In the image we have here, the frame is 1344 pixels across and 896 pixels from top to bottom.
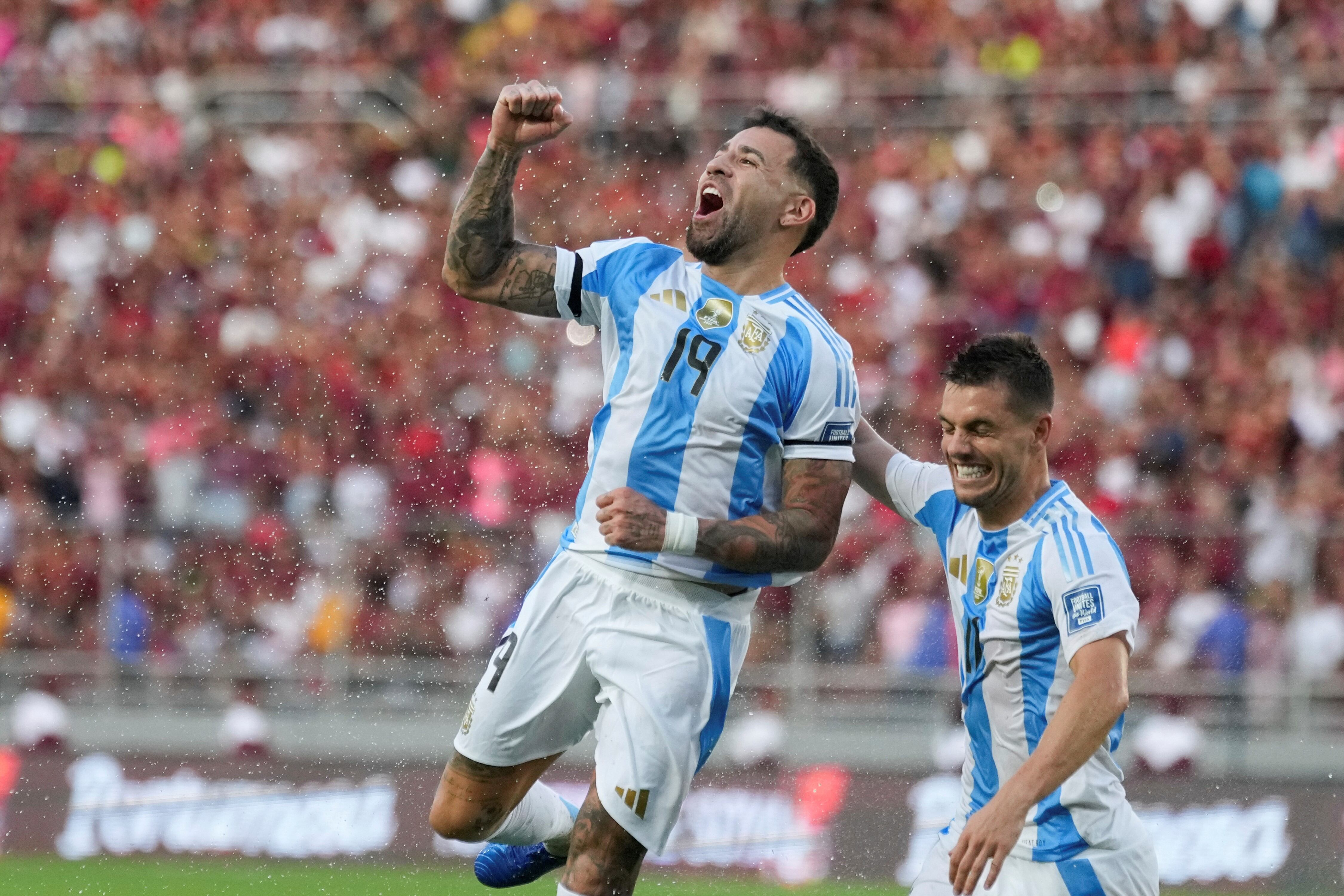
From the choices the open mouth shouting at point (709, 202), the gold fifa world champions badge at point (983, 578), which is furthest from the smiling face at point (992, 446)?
the open mouth shouting at point (709, 202)

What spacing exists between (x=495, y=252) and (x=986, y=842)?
2256mm

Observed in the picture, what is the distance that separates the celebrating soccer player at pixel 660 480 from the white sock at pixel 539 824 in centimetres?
13

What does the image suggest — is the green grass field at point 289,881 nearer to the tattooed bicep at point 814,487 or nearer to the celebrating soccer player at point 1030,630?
the tattooed bicep at point 814,487

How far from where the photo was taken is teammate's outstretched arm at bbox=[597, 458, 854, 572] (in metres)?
4.73

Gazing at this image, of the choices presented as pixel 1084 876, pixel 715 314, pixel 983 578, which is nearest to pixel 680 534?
pixel 715 314

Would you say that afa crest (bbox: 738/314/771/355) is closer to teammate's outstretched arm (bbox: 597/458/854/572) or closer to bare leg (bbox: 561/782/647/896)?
teammate's outstretched arm (bbox: 597/458/854/572)

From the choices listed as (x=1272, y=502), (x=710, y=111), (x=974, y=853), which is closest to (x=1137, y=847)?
(x=974, y=853)

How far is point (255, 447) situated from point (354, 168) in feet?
14.1

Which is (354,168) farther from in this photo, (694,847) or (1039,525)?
(1039,525)

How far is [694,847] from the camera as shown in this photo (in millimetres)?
9297

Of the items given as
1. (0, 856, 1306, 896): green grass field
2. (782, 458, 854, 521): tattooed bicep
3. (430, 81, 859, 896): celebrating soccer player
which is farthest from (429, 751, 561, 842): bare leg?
(0, 856, 1306, 896): green grass field

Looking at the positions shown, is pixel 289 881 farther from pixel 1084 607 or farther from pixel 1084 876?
pixel 1084 607

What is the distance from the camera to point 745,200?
517 centimetres

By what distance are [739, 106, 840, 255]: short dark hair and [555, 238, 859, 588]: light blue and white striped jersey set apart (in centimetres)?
28
